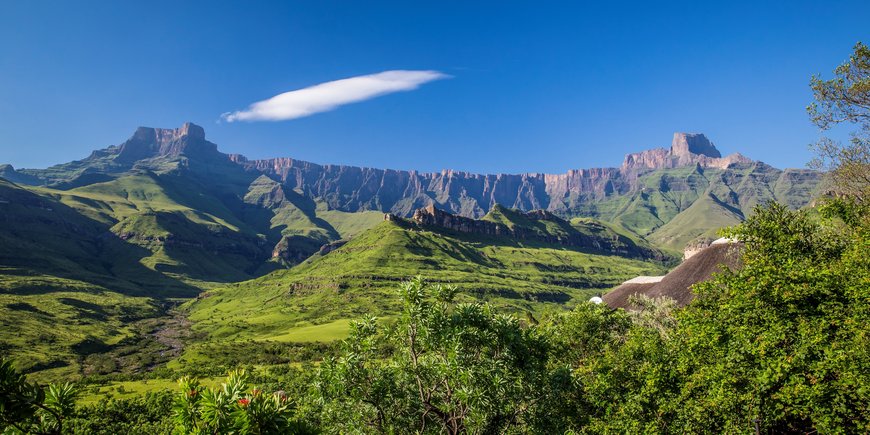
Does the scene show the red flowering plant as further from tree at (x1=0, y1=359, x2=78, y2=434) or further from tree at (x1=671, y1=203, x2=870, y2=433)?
tree at (x1=671, y1=203, x2=870, y2=433)

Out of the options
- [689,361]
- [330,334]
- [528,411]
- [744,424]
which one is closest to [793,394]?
[744,424]

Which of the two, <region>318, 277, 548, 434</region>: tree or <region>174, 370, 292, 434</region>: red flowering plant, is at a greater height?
<region>174, 370, 292, 434</region>: red flowering plant

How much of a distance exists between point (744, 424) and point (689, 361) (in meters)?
4.63

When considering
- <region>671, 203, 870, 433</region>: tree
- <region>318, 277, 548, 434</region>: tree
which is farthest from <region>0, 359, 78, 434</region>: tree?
<region>671, 203, 870, 433</region>: tree

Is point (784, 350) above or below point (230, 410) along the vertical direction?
below

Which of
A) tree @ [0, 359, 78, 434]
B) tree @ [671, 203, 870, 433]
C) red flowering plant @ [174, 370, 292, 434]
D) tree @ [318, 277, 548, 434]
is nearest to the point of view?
tree @ [0, 359, 78, 434]

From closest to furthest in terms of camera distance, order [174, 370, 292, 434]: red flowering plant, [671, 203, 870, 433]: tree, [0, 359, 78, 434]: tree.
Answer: [0, 359, 78, 434]: tree
[174, 370, 292, 434]: red flowering plant
[671, 203, 870, 433]: tree

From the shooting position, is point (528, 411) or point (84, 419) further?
point (84, 419)

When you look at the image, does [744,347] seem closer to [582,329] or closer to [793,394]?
[793,394]

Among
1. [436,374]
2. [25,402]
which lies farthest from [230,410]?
[436,374]

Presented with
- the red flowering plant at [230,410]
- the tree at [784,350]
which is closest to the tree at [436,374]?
the red flowering plant at [230,410]

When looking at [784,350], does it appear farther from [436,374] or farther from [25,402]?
[25,402]

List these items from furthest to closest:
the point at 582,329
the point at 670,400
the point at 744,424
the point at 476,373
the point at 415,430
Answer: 1. the point at 582,329
2. the point at 670,400
3. the point at 415,430
4. the point at 744,424
5. the point at 476,373

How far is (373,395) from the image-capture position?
19156 millimetres
